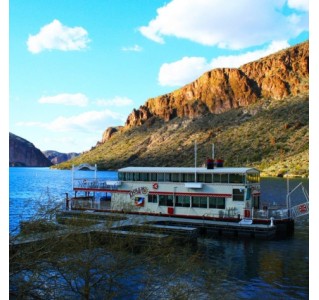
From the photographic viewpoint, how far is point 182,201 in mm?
38781

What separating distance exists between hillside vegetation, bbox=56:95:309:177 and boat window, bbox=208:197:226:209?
3199 inches

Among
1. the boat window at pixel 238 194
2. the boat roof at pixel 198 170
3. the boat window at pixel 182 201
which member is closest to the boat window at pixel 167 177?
the boat roof at pixel 198 170

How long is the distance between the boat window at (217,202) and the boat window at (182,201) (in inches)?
89.7

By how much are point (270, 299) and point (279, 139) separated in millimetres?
119352

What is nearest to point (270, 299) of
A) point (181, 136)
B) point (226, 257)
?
point (226, 257)

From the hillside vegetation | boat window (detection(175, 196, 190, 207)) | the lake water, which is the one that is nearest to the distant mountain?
the hillside vegetation

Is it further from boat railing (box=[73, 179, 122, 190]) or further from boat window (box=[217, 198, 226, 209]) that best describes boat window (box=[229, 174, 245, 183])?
boat railing (box=[73, 179, 122, 190])

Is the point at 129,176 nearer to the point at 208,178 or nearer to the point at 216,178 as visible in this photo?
the point at 208,178

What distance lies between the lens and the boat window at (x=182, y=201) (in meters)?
38.5

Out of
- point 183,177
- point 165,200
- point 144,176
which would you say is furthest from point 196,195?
point 144,176

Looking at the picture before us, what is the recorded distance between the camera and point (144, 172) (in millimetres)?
40562

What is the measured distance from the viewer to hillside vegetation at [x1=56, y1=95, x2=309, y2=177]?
123 m
